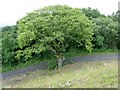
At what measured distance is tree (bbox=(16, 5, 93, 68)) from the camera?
33719mm

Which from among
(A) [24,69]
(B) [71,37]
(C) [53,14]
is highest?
(C) [53,14]

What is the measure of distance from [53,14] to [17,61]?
1002cm

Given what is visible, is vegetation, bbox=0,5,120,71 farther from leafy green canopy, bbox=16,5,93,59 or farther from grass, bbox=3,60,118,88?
grass, bbox=3,60,118,88

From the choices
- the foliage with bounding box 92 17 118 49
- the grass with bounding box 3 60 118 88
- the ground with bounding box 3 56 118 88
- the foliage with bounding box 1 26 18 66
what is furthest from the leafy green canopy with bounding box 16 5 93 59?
the foliage with bounding box 92 17 118 49

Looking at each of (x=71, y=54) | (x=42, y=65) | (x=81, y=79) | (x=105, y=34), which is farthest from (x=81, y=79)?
(x=105, y=34)

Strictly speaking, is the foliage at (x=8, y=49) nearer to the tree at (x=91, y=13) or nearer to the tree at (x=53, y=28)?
the tree at (x=53, y=28)

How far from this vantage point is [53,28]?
33.8 metres

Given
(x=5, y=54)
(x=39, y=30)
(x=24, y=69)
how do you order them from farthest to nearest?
(x=5, y=54) → (x=24, y=69) → (x=39, y=30)

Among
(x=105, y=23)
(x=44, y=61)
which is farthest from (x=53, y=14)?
(x=105, y=23)

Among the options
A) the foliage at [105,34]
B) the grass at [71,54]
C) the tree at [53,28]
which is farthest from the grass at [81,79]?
the foliage at [105,34]

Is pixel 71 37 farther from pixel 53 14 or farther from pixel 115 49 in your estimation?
pixel 115 49

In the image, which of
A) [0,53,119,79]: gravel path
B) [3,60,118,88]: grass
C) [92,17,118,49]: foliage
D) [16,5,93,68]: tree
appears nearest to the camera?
[3,60,118,88]: grass

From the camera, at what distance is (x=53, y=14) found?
34969 mm

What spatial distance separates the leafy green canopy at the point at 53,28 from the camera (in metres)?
33.7
